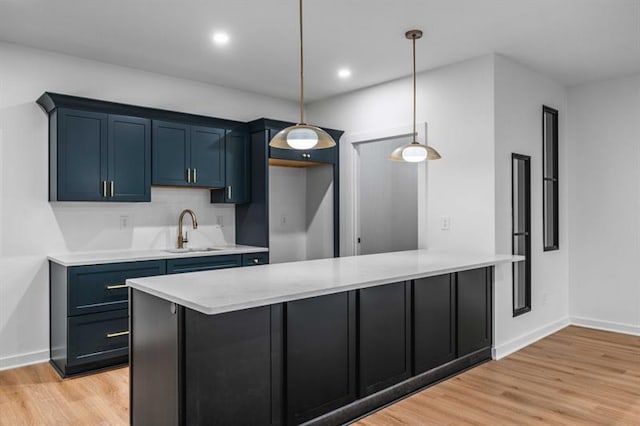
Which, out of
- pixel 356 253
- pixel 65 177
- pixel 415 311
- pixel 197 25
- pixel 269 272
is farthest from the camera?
pixel 356 253

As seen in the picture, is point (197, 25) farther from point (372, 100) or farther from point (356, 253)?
point (356, 253)

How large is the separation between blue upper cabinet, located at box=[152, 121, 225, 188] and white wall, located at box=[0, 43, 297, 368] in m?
0.48

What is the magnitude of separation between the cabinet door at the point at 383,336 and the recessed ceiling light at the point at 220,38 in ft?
7.46

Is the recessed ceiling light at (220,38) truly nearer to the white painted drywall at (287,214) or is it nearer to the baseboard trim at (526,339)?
the white painted drywall at (287,214)

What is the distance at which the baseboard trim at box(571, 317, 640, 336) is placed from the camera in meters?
4.67

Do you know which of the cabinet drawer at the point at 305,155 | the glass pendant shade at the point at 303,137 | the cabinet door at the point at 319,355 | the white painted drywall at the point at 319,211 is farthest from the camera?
the white painted drywall at the point at 319,211

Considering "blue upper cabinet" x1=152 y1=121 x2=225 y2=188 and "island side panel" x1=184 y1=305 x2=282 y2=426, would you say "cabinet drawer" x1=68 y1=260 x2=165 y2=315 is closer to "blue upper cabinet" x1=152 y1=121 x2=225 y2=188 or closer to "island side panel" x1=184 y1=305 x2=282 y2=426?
"blue upper cabinet" x1=152 y1=121 x2=225 y2=188

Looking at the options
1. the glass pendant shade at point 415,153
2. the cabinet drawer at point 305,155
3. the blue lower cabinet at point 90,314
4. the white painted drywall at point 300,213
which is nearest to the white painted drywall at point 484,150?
the cabinet drawer at point 305,155

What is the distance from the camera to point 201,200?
190 inches

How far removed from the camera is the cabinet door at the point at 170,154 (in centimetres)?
418

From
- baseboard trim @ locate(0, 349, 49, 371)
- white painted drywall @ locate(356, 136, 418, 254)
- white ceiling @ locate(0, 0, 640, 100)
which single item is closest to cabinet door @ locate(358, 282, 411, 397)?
white painted drywall @ locate(356, 136, 418, 254)

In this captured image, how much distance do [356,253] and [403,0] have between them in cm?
288

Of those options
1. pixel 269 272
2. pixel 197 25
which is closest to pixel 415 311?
pixel 269 272

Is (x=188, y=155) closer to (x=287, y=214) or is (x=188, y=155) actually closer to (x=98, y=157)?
(x=98, y=157)
